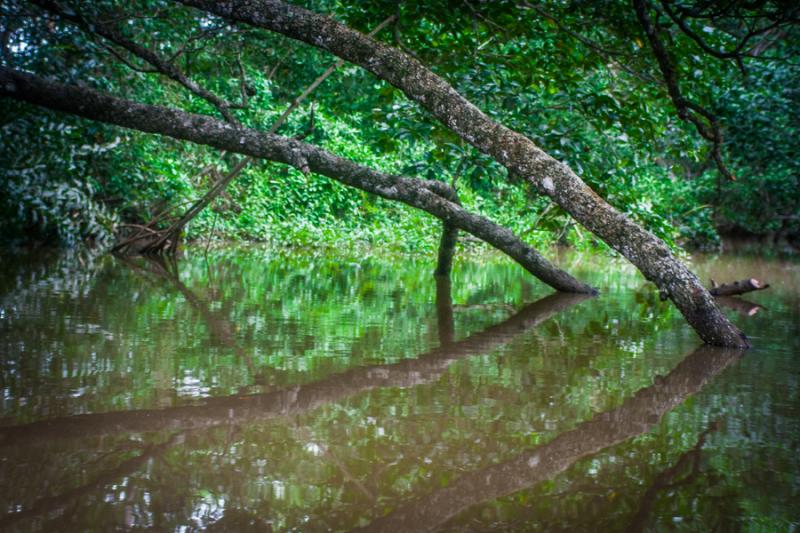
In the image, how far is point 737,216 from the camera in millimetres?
22594

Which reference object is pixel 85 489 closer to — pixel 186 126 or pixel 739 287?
pixel 186 126

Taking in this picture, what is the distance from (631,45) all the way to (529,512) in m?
5.72

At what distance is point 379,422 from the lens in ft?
8.57

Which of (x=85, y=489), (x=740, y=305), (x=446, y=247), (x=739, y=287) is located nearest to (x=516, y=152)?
(x=85, y=489)

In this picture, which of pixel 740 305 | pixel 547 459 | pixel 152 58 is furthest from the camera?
pixel 740 305

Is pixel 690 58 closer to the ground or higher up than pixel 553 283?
higher up

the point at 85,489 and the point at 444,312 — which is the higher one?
the point at 444,312

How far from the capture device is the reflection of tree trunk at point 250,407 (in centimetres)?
234

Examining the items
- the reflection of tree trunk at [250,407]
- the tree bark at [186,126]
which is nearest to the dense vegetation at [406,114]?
the tree bark at [186,126]

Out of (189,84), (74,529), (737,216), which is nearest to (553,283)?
(189,84)

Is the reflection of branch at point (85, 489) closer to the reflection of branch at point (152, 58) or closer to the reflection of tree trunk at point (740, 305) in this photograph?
the reflection of branch at point (152, 58)

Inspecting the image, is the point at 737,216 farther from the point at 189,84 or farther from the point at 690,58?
the point at 189,84

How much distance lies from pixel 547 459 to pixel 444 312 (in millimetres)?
3447

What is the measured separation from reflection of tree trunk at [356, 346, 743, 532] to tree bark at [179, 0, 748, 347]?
97 cm
